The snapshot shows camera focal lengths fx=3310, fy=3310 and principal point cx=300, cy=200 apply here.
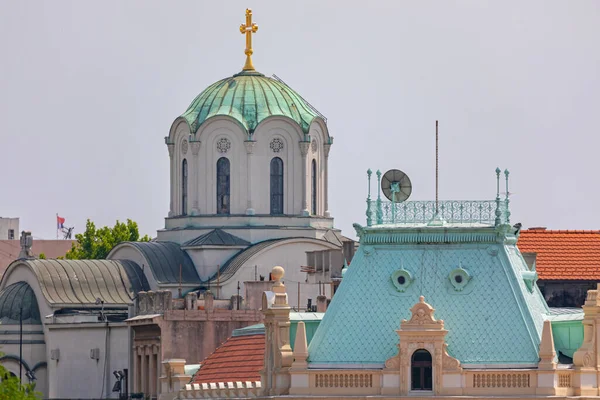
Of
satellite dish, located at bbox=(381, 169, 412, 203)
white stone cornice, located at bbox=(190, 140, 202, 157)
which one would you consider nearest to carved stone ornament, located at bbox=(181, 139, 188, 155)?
white stone cornice, located at bbox=(190, 140, 202, 157)

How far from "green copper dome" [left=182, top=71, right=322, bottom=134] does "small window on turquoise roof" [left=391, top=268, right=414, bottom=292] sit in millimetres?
66897

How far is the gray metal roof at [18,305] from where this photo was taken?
135125mm

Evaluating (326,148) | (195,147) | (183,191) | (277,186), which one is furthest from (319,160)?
(183,191)

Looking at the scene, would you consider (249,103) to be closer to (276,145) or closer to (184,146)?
(276,145)

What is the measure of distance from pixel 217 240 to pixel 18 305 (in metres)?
9.40

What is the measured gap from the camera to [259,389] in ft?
239

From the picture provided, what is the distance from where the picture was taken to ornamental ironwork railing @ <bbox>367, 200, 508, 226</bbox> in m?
73.4

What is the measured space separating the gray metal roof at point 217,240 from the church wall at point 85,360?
9.27 m

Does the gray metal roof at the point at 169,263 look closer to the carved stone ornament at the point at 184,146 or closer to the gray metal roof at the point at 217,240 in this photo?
the gray metal roof at the point at 217,240

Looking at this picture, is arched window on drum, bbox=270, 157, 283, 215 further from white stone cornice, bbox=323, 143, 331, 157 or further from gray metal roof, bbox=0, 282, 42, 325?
gray metal roof, bbox=0, 282, 42, 325

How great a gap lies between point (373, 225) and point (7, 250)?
115 metres

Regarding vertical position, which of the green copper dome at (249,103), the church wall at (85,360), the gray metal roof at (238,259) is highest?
the green copper dome at (249,103)

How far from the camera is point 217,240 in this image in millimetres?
140250

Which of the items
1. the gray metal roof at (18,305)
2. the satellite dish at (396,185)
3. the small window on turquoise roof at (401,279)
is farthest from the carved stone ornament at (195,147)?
the small window on turquoise roof at (401,279)
